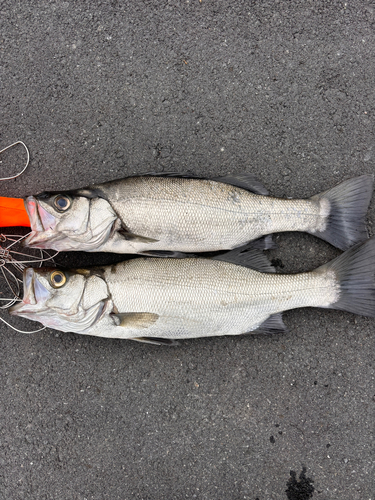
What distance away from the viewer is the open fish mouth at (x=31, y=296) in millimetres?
2752

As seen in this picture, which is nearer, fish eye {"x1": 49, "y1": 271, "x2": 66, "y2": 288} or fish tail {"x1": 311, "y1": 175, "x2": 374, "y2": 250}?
fish eye {"x1": 49, "y1": 271, "x2": 66, "y2": 288}

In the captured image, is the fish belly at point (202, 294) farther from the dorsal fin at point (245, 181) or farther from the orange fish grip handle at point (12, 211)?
the orange fish grip handle at point (12, 211)

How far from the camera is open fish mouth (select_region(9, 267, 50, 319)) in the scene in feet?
9.03

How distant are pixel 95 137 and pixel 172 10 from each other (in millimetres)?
1448

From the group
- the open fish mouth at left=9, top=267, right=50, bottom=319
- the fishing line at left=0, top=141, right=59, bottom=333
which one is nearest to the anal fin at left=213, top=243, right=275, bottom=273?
the open fish mouth at left=9, top=267, right=50, bottom=319

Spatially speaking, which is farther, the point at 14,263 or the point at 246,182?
the point at 14,263

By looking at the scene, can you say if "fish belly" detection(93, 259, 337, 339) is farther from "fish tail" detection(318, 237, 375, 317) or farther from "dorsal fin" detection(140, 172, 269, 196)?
"dorsal fin" detection(140, 172, 269, 196)

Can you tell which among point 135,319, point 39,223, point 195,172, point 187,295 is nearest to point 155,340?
point 135,319

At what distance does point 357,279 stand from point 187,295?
58.0 inches

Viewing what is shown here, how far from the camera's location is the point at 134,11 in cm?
330

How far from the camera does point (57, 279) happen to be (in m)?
2.80

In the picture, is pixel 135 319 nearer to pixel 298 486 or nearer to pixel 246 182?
pixel 246 182

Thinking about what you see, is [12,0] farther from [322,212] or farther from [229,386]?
[229,386]

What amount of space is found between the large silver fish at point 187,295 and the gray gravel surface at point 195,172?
335 mm
